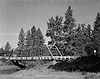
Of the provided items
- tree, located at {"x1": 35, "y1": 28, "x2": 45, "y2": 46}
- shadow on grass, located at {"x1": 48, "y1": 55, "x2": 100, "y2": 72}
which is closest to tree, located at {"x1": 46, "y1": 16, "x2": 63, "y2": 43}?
tree, located at {"x1": 35, "y1": 28, "x2": 45, "y2": 46}

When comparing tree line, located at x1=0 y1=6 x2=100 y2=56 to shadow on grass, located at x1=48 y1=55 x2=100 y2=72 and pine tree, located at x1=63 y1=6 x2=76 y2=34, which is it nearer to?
pine tree, located at x1=63 y1=6 x2=76 y2=34

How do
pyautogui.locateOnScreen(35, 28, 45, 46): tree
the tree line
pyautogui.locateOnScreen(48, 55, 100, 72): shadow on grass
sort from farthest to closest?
pyautogui.locateOnScreen(35, 28, 45, 46): tree
the tree line
pyautogui.locateOnScreen(48, 55, 100, 72): shadow on grass

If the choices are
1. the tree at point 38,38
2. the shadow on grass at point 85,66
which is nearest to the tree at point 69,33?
the tree at point 38,38

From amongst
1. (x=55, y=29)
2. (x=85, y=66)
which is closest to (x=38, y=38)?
(x=55, y=29)

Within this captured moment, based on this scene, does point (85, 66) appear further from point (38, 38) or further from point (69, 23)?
point (38, 38)

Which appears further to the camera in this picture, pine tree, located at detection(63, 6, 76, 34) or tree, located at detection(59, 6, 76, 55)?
pine tree, located at detection(63, 6, 76, 34)

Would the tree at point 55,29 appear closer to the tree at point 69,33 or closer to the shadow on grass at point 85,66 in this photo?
the tree at point 69,33

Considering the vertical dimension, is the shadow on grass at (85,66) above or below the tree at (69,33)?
below

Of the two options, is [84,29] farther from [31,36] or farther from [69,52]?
[31,36]

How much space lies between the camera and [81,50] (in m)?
58.8

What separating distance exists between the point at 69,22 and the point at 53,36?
7.40 meters

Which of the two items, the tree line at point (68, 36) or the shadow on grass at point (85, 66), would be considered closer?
the shadow on grass at point (85, 66)

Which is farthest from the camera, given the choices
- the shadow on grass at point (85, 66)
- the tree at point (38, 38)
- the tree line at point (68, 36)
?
the tree at point (38, 38)

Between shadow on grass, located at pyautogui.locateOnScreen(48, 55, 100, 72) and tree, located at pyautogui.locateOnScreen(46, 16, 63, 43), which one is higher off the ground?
tree, located at pyautogui.locateOnScreen(46, 16, 63, 43)
